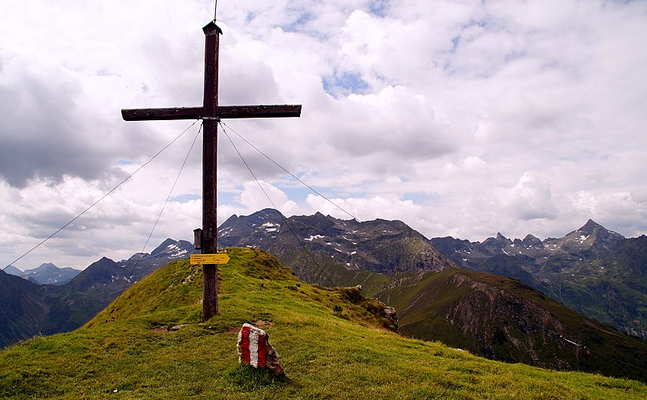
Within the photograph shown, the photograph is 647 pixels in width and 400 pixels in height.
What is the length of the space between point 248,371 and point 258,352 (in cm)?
80

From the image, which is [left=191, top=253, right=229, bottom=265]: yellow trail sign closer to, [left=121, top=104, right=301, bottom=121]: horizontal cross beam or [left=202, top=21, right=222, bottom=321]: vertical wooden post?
[left=202, top=21, right=222, bottom=321]: vertical wooden post

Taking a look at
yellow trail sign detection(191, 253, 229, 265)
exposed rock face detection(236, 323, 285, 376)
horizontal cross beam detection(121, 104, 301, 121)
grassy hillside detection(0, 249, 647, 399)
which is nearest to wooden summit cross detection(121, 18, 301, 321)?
horizontal cross beam detection(121, 104, 301, 121)

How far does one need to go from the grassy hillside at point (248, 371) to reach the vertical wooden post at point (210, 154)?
2.96 meters

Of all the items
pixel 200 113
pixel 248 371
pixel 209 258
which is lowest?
pixel 248 371

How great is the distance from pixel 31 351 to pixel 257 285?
74.8 feet

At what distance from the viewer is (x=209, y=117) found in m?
21.2

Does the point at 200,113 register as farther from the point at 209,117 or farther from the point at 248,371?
the point at 248,371

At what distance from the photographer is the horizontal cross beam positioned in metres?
20.6

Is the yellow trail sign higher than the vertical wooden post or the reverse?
the reverse

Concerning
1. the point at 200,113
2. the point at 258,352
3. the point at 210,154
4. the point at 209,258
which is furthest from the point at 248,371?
the point at 200,113

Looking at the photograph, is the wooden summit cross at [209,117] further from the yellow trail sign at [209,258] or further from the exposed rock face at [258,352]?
the exposed rock face at [258,352]

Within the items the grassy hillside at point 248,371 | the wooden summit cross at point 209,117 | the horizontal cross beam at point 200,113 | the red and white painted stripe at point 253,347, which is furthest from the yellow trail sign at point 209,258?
the horizontal cross beam at point 200,113

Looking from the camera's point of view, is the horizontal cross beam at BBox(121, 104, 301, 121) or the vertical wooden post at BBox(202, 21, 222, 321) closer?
the horizontal cross beam at BBox(121, 104, 301, 121)

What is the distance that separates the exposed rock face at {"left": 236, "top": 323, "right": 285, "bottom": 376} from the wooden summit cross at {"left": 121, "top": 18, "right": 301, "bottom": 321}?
8578 mm
